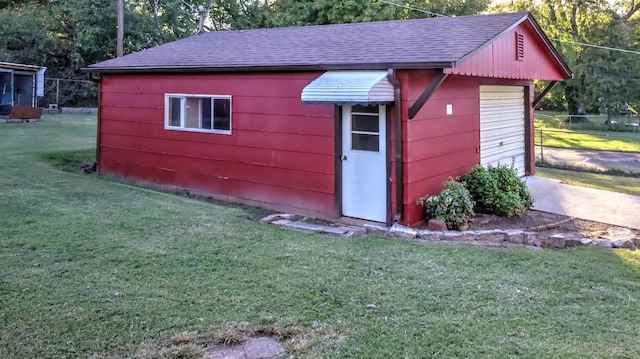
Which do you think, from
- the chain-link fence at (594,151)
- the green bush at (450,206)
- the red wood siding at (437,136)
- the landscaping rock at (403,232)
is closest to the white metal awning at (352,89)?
the red wood siding at (437,136)

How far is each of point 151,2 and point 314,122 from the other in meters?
26.9

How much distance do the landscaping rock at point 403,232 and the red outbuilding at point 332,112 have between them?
32 cm

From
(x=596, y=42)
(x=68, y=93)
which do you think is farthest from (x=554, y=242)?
(x=596, y=42)

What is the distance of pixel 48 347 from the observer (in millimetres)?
3178

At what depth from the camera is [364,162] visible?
7.50 metres

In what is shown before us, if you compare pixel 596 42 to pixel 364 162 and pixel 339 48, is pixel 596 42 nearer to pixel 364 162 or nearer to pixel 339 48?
pixel 339 48

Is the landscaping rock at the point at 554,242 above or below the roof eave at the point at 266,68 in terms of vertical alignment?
below

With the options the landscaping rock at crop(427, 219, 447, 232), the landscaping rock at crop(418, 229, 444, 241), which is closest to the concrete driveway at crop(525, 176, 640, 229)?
the landscaping rock at crop(427, 219, 447, 232)

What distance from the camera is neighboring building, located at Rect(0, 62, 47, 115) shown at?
22.6 meters

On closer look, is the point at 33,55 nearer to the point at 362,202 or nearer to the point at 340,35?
the point at 340,35

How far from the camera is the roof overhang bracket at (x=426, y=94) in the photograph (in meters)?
6.66

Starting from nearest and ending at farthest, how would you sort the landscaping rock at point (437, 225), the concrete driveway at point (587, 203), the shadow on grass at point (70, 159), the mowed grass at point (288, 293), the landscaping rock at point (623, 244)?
the mowed grass at point (288, 293)
the landscaping rock at point (623, 244)
the landscaping rock at point (437, 225)
the concrete driveway at point (587, 203)
the shadow on grass at point (70, 159)

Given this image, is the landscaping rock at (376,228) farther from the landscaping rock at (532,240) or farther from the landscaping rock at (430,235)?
the landscaping rock at (532,240)

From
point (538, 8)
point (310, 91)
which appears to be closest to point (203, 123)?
point (310, 91)
